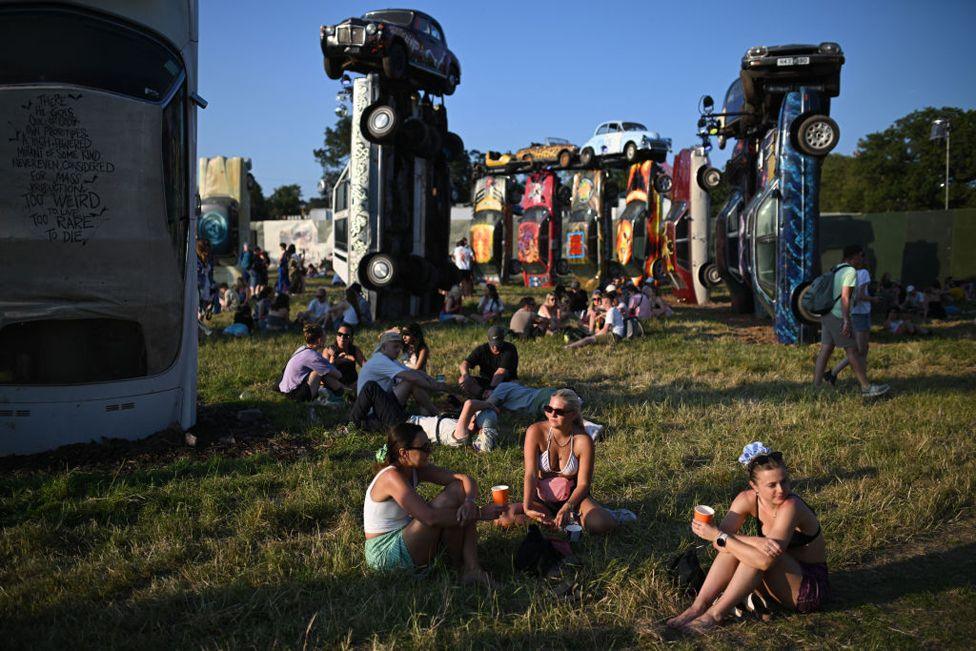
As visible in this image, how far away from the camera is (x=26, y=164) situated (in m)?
6.05

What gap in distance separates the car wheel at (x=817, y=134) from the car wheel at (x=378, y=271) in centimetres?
731

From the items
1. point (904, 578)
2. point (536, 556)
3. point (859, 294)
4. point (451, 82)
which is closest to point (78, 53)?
point (536, 556)

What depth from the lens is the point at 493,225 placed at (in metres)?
27.8

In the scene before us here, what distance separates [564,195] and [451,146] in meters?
9.73

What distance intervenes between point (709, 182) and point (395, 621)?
16838mm

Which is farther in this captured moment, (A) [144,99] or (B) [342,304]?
(B) [342,304]

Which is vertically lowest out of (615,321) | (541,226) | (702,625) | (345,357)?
(702,625)

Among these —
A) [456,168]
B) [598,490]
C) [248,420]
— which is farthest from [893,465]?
[456,168]

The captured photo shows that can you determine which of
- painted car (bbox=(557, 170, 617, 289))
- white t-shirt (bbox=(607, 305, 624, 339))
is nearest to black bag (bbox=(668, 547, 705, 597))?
white t-shirt (bbox=(607, 305, 624, 339))

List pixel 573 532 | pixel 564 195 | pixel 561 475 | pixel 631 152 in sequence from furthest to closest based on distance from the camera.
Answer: pixel 564 195
pixel 631 152
pixel 561 475
pixel 573 532

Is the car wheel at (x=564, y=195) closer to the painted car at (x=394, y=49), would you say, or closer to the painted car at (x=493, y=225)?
the painted car at (x=493, y=225)

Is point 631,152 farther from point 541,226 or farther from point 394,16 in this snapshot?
point 394,16

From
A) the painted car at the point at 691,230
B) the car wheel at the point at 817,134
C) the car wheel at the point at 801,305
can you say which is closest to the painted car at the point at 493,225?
the painted car at the point at 691,230

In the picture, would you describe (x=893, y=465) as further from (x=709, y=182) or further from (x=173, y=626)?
(x=709, y=182)
